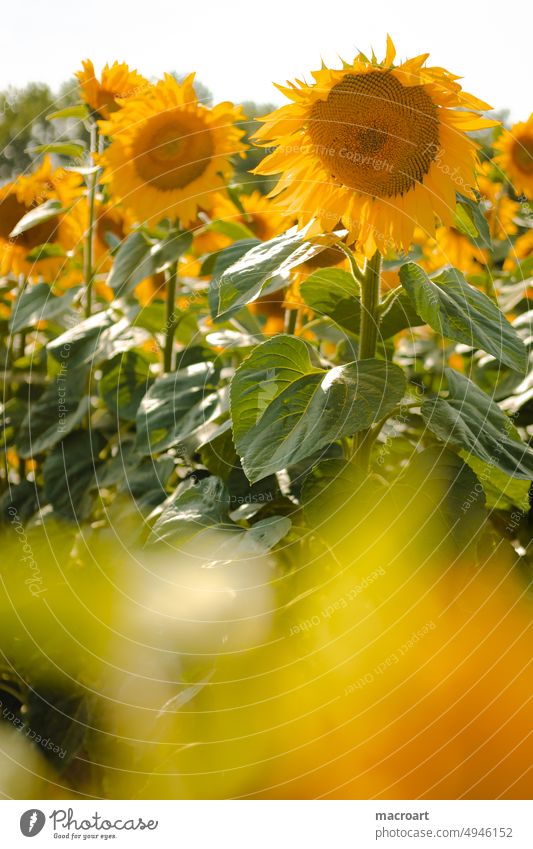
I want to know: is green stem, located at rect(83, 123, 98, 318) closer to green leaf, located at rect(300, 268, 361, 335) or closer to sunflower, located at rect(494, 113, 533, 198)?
green leaf, located at rect(300, 268, 361, 335)

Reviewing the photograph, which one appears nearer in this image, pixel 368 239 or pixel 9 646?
pixel 368 239

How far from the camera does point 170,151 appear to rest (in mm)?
893

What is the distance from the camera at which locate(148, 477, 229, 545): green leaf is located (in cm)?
61

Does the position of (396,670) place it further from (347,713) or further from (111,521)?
(111,521)

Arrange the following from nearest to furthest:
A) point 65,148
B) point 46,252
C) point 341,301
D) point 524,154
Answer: point 341,301, point 65,148, point 46,252, point 524,154

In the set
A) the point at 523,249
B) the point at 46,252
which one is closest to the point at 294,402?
the point at 46,252

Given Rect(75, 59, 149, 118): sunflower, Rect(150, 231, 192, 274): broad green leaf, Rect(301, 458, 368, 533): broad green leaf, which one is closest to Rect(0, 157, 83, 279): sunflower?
Rect(75, 59, 149, 118): sunflower

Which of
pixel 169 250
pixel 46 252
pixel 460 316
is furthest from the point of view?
pixel 46 252

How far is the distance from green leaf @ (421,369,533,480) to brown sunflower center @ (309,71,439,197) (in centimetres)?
15

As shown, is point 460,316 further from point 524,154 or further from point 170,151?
point 524,154

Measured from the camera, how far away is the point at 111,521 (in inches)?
32.8

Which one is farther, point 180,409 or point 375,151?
point 180,409

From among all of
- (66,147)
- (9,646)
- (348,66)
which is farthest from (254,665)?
(66,147)

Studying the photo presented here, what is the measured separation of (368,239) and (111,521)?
0.40 meters
